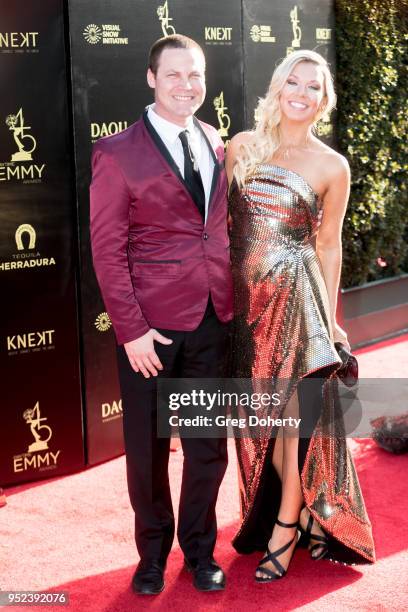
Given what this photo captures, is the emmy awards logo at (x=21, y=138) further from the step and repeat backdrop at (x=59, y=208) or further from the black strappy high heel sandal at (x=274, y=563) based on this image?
the black strappy high heel sandal at (x=274, y=563)

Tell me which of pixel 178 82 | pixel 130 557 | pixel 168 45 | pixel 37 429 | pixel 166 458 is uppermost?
pixel 168 45

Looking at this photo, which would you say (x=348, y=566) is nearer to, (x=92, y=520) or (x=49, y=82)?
(x=92, y=520)

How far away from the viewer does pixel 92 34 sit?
422 centimetres

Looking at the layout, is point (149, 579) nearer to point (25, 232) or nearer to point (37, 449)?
point (37, 449)

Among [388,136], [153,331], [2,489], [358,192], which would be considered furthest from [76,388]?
[388,136]

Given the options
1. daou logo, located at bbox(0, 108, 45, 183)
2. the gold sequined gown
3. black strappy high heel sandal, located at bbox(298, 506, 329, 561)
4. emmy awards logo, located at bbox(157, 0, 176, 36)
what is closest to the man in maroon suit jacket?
the gold sequined gown

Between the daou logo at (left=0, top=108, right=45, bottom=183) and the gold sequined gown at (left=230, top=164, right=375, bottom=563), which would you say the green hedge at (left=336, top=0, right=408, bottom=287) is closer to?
the daou logo at (left=0, top=108, right=45, bottom=183)

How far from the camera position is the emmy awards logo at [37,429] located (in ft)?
14.2

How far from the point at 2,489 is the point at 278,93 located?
227 centimetres

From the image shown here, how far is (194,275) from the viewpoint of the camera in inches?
120

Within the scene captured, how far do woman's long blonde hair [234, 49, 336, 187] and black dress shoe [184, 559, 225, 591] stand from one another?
134 centimetres

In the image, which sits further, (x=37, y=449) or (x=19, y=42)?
(x=37, y=449)

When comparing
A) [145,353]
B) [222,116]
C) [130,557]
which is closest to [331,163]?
[145,353]

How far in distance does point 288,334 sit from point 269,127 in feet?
A: 2.35
